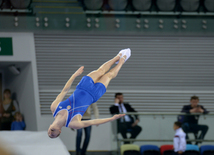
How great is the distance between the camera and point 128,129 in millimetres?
7012

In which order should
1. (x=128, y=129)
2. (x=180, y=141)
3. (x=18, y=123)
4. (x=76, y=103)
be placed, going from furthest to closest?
1. (x=18, y=123)
2. (x=128, y=129)
3. (x=180, y=141)
4. (x=76, y=103)

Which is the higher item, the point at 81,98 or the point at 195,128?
the point at 81,98

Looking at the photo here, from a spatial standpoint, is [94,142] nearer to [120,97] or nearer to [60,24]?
[120,97]

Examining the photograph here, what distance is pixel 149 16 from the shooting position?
9.18 metres

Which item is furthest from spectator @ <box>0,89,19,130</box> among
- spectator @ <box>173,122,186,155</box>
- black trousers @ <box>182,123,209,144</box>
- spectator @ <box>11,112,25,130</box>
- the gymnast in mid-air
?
black trousers @ <box>182,123,209,144</box>

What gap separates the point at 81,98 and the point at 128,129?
2.24m

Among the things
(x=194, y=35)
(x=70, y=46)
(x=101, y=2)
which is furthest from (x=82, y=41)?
(x=194, y=35)

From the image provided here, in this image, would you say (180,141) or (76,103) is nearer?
(76,103)

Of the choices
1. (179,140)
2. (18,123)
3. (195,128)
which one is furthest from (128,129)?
(18,123)

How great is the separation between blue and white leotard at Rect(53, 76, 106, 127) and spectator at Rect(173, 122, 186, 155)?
2.42 metres

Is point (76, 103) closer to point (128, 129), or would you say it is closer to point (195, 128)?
point (128, 129)

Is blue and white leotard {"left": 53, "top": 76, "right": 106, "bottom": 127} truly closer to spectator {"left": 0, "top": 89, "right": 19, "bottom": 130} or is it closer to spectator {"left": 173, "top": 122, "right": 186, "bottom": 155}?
spectator {"left": 173, "top": 122, "right": 186, "bottom": 155}

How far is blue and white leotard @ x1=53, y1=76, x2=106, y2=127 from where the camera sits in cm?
499

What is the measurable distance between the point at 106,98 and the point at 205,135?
3.16 metres
